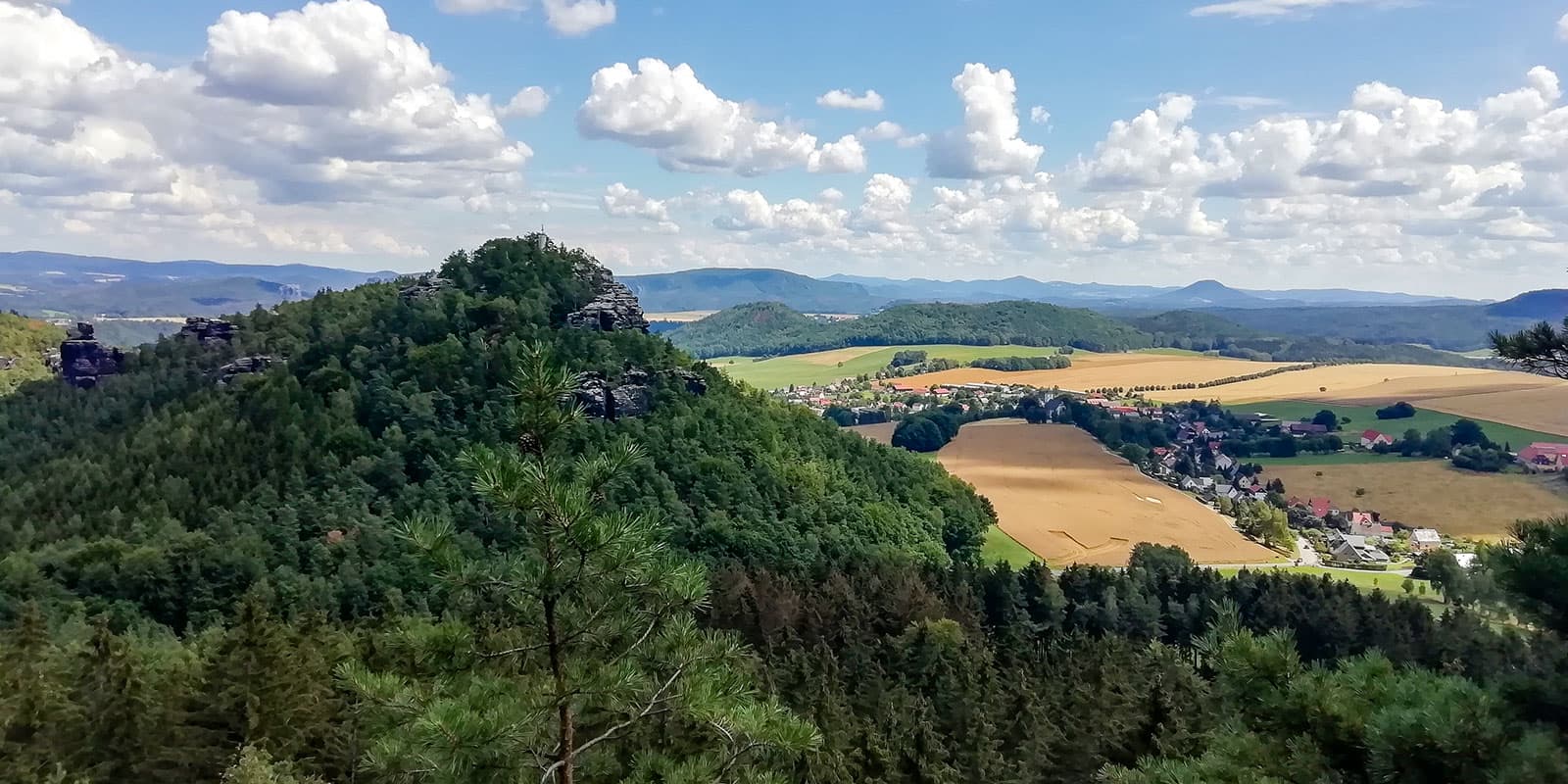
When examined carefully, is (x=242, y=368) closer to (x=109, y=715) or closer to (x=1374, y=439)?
(x=109, y=715)

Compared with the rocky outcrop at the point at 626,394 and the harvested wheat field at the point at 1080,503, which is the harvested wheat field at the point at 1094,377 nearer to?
the harvested wheat field at the point at 1080,503

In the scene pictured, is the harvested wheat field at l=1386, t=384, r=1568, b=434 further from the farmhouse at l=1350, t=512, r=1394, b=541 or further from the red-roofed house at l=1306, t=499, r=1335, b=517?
the farmhouse at l=1350, t=512, r=1394, b=541

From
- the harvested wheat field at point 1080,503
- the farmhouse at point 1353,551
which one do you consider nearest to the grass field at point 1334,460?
the harvested wheat field at point 1080,503

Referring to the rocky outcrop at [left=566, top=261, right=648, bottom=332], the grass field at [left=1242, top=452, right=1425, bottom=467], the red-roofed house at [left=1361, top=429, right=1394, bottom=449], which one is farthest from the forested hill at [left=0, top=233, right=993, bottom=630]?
the red-roofed house at [left=1361, top=429, right=1394, bottom=449]

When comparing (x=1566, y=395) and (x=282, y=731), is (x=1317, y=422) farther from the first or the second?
(x=282, y=731)

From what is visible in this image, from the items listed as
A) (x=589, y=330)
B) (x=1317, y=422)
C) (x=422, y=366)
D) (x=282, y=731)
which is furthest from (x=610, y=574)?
(x=1317, y=422)
